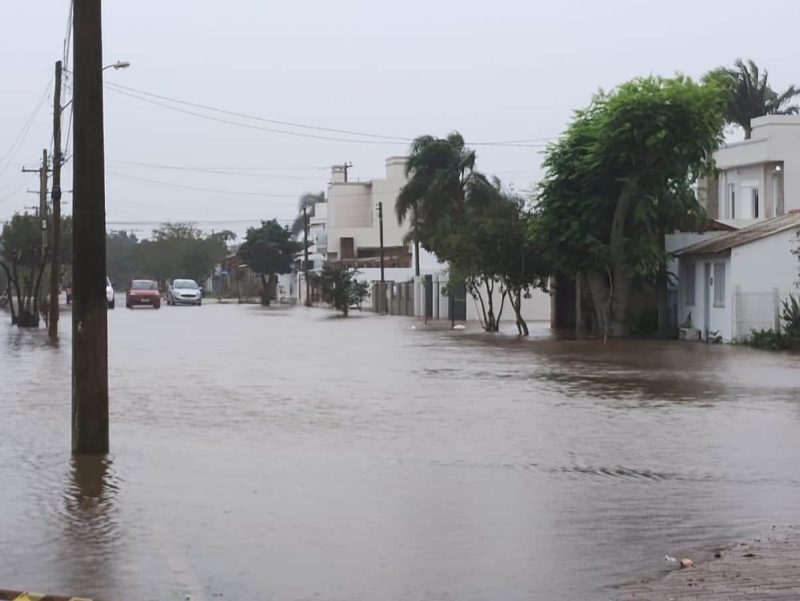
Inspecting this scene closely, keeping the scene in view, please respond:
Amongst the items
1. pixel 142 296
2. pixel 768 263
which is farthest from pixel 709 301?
pixel 142 296

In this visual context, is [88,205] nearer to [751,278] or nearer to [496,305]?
[751,278]

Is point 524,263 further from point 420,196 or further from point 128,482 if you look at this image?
point 128,482

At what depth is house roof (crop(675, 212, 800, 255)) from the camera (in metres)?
33.8

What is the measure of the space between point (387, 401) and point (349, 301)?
44.5m

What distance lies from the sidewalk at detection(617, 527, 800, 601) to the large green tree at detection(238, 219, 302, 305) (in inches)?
3683

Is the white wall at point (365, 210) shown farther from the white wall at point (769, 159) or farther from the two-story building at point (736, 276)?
the two-story building at point (736, 276)

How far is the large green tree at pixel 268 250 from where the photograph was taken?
103 metres

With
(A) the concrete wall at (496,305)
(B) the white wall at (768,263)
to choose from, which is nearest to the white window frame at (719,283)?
(B) the white wall at (768,263)

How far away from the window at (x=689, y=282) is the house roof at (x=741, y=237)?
59cm

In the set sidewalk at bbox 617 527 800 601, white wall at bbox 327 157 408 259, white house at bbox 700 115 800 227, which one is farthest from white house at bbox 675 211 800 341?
white wall at bbox 327 157 408 259

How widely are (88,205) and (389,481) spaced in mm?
3835

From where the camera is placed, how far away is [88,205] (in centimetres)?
1238

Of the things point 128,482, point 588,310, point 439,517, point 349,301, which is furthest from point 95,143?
point 349,301

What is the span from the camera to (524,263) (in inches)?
1578
